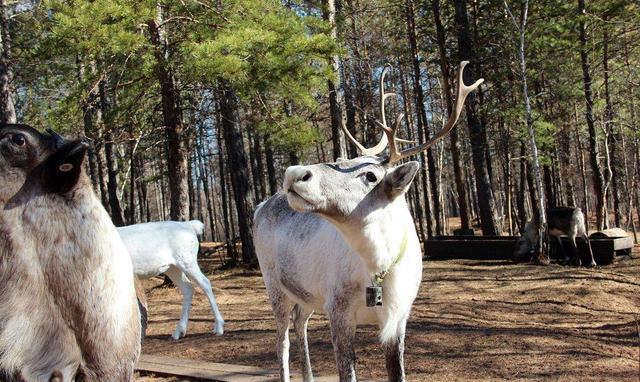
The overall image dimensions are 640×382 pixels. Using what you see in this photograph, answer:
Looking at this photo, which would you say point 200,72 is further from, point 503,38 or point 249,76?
point 503,38

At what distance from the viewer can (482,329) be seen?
688cm

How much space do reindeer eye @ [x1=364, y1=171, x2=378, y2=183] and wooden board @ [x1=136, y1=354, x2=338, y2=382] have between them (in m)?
2.15

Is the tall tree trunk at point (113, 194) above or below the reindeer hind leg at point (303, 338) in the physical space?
above

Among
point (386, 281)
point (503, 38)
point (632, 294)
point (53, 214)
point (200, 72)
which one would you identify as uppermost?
point (503, 38)

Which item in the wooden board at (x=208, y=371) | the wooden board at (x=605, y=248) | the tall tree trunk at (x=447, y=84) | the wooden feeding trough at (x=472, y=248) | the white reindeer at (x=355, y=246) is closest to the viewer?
the white reindeer at (x=355, y=246)

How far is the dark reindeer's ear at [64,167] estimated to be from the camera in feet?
5.14

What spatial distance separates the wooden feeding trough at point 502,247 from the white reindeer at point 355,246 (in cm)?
1065

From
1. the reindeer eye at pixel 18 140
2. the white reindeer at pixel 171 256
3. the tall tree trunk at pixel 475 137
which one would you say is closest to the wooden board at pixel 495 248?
the tall tree trunk at pixel 475 137

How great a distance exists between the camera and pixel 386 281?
3582 mm

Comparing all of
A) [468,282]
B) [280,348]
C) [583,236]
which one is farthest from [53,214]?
[583,236]

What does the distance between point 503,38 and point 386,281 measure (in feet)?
52.3

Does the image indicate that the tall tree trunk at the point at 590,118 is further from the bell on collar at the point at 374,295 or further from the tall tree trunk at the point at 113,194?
the bell on collar at the point at 374,295

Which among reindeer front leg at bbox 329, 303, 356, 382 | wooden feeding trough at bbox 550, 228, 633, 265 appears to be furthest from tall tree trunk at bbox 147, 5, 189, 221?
wooden feeding trough at bbox 550, 228, 633, 265

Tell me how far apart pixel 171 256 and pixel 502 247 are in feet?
29.6
